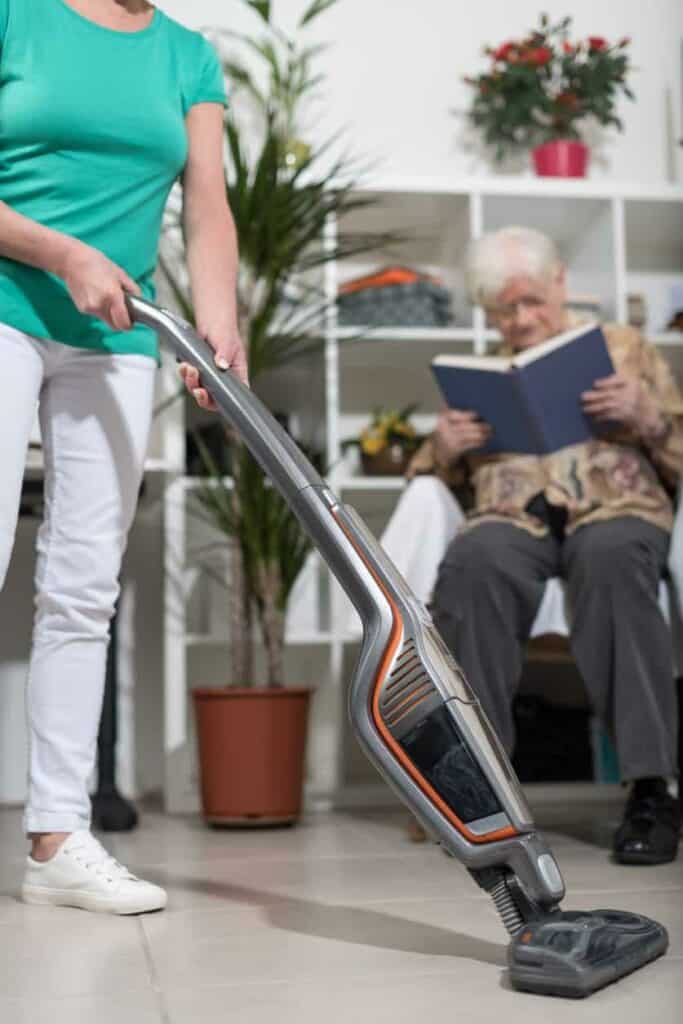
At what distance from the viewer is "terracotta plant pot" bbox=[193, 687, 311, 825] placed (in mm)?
2602

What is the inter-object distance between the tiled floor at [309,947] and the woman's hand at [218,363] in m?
0.60

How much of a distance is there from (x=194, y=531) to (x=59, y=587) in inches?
53.0

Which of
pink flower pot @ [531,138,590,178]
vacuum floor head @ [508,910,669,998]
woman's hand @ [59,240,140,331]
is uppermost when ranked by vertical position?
pink flower pot @ [531,138,590,178]

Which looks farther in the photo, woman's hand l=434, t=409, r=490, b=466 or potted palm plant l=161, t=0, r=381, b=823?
potted palm plant l=161, t=0, r=381, b=823

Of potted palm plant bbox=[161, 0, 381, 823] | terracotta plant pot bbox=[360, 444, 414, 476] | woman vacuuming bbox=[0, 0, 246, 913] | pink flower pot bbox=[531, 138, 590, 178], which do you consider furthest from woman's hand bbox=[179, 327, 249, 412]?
pink flower pot bbox=[531, 138, 590, 178]

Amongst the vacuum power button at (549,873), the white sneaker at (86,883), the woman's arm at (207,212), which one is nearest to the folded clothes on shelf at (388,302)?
the woman's arm at (207,212)

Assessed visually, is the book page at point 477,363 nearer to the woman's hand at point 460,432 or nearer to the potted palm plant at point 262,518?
the woman's hand at point 460,432

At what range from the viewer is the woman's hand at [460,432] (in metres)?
2.32

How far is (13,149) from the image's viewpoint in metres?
1.59

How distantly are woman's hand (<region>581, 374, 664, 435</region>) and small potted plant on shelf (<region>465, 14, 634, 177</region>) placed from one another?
110 centimetres

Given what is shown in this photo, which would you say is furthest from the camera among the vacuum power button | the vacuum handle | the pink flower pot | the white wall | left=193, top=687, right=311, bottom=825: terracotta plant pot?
the white wall

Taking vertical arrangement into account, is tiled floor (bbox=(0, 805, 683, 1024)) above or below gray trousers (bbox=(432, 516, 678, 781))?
below

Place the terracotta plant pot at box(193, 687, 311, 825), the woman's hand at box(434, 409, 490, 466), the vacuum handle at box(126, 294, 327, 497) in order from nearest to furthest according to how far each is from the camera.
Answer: the vacuum handle at box(126, 294, 327, 497), the woman's hand at box(434, 409, 490, 466), the terracotta plant pot at box(193, 687, 311, 825)

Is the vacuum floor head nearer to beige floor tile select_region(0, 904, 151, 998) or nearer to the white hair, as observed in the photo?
beige floor tile select_region(0, 904, 151, 998)
